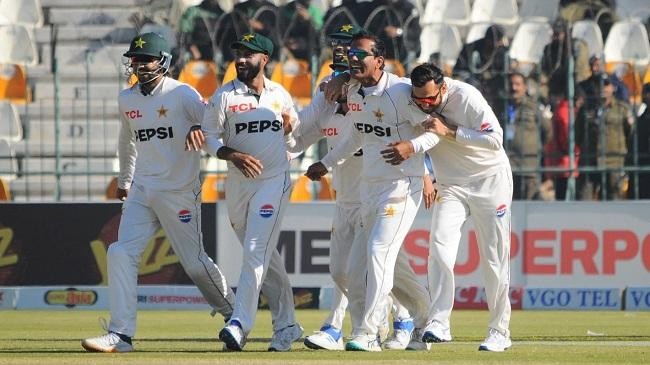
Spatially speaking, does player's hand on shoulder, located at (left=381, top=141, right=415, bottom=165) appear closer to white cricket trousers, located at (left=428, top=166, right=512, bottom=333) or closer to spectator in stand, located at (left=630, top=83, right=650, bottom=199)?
white cricket trousers, located at (left=428, top=166, right=512, bottom=333)

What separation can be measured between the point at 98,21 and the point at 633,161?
331 inches

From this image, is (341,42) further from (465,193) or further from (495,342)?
(495,342)

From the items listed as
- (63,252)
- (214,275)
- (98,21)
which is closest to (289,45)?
(98,21)

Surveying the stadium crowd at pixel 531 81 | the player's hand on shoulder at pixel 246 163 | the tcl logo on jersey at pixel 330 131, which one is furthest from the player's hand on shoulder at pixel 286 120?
the stadium crowd at pixel 531 81

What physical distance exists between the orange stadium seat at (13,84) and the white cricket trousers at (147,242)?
9194 mm

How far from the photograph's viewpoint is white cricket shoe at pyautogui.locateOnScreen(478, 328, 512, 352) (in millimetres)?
9781

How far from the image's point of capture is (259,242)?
32.0 feet

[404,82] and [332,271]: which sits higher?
[404,82]

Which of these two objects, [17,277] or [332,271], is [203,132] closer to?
[332,271]

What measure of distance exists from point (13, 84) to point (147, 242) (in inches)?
379

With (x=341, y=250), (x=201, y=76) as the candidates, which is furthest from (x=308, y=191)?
(x=341, y=250)

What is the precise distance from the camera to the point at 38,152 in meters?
18.0

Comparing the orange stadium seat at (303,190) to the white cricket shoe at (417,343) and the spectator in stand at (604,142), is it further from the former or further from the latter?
the white cricket shoe at (417,343)

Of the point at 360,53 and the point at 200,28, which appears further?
the point at 200,28
